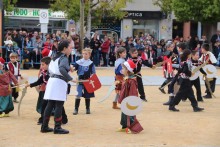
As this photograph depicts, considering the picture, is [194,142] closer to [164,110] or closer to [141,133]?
[141,133]

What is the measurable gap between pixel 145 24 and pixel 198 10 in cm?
1088

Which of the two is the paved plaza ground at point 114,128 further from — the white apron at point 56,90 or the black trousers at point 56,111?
the white apron at point 56,90

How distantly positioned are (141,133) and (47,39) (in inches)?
598

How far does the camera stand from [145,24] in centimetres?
4306

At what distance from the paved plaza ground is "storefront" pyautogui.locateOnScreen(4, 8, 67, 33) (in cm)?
2613

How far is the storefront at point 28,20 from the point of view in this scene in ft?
128

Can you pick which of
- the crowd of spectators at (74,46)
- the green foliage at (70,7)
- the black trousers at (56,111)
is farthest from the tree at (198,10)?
the black trousers at (56,111)

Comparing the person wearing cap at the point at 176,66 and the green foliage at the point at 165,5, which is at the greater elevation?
the green foliage at the point at 165,5

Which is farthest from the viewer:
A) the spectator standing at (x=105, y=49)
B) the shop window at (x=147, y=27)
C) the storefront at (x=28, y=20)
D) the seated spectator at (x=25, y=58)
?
the shop window at (x=147, y=27)

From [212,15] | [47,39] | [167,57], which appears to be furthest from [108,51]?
[167,57]

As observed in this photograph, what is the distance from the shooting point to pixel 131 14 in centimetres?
4203

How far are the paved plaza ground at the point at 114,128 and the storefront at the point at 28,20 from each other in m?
26.1

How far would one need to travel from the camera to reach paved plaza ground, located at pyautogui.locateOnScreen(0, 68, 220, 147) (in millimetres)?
8586

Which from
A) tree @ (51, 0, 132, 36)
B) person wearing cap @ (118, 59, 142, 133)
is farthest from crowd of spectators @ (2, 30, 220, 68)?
person wearing cap @ (118, 59, 142, 133)
